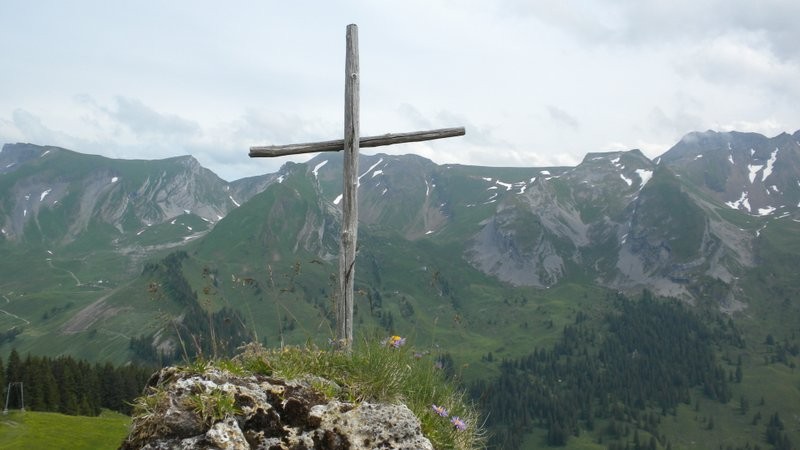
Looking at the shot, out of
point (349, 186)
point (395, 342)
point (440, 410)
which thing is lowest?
point (440, 410)

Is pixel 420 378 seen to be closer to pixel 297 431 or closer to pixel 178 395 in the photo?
pixel 297 431

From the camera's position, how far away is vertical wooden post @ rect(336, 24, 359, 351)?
943 centimetres

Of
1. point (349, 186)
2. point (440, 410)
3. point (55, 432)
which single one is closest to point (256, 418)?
point (440, 410)

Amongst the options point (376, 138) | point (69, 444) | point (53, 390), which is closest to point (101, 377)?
point (53, 390)

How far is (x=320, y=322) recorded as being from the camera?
858cm

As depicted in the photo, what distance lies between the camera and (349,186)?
33.3 ft

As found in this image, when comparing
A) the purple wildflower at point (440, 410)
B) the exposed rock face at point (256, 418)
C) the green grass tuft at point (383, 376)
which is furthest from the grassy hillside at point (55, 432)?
the exposed rock face at point (256, 418)

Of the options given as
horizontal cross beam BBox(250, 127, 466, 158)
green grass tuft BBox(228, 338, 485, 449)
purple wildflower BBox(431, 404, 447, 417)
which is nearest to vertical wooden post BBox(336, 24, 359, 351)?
horizontal cross beam BBox(250, 127, 466, 158)

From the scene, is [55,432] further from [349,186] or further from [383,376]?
[383,376]

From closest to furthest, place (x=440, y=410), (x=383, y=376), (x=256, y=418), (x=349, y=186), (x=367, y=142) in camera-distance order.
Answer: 1. (x=256, y=418)
2. (x=440, y=410)
3. (x=383, y=376)
4. (x=349, y=186)
5. (x=367, y=142)

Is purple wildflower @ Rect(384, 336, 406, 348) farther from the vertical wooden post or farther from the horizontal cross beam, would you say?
the horizontal cross beam

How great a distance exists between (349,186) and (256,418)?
200 inches

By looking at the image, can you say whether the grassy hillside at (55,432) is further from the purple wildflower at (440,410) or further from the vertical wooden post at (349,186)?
the purple wildflower at (440,410)

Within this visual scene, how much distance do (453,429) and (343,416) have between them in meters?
1.79
